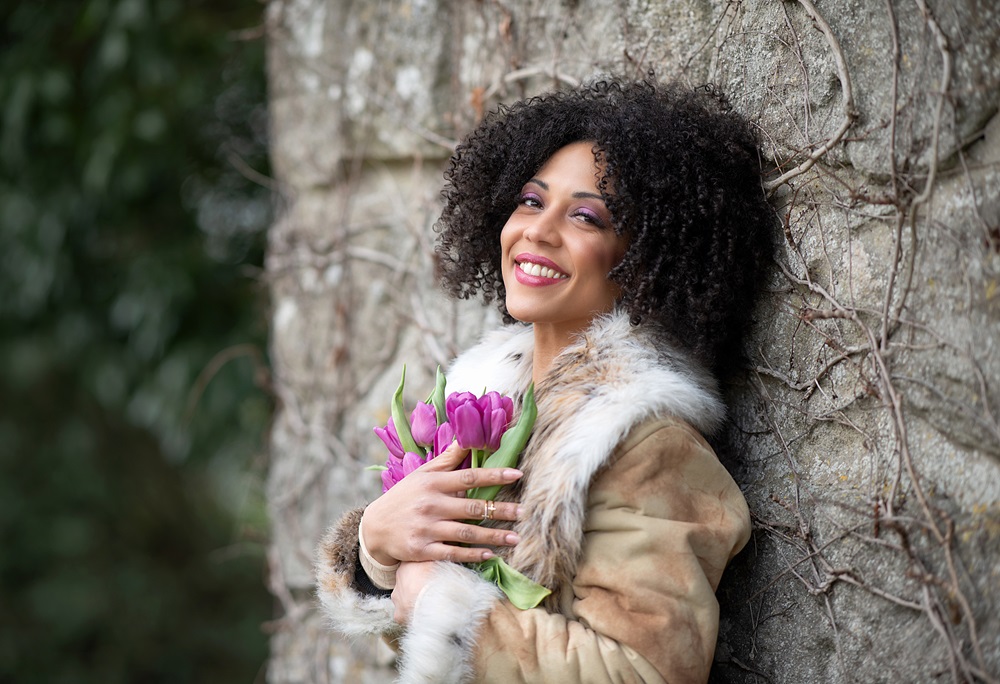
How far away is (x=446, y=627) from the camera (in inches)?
58.1

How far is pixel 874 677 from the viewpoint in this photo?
1.48 metres

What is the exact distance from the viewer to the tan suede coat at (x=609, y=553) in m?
1.44

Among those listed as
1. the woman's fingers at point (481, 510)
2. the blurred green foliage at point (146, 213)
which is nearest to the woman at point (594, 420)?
the woman's fingers at point (481, 510)

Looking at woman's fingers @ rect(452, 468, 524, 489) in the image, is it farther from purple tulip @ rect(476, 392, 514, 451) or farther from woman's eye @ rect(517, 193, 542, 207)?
woman's eye @ rect(517, 193, 542, 207)

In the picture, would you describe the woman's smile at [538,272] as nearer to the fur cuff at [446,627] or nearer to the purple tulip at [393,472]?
the purple tulip at [393,472]

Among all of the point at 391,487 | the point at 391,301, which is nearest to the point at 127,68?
the point at 391,301

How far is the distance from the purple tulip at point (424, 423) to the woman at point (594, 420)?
0.24 ft

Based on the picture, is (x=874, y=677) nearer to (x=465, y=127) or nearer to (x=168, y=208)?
(x=465, y=127)

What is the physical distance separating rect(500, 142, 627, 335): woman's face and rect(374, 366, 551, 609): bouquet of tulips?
165 mm

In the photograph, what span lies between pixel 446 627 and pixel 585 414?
1.26ft

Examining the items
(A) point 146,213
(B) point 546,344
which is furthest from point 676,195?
(A) point 146,213

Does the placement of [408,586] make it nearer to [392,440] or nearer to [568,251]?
[392,440]

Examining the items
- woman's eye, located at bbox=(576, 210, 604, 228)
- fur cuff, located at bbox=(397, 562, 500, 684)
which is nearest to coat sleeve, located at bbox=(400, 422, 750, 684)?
fur cuff, located at bbox=(397, 562, 500, 684)

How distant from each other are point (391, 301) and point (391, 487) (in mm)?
1208
